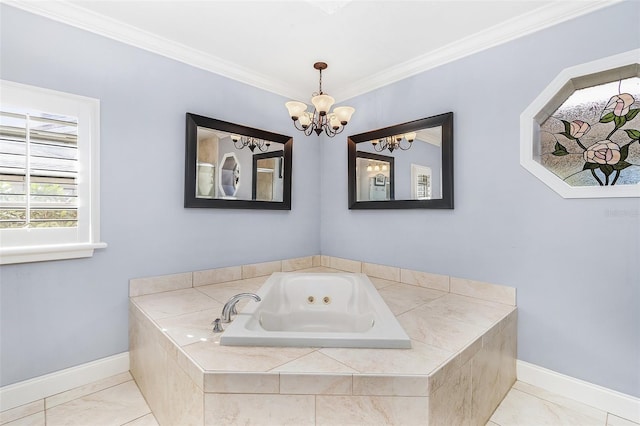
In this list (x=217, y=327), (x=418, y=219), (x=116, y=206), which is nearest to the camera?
(x=217, y=327)

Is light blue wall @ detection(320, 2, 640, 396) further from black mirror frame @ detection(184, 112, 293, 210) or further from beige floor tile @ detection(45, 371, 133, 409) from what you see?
beige floor tile @ detection(45, 371, 133, 409)

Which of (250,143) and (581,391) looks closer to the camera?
(581,391)

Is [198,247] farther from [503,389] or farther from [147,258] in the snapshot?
[503,389]

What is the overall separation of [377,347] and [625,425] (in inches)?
55.3

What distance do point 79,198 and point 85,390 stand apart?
1.18 metres

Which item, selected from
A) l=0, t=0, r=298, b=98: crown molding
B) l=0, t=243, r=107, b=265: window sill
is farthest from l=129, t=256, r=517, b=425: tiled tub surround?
l=0, t=0, r=298, b=98: crown molding

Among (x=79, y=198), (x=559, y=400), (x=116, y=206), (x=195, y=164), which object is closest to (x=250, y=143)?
(x=195, y=164)

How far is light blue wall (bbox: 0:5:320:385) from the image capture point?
1762 mm

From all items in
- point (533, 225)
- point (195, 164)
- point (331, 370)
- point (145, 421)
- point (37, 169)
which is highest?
point (195, 164)

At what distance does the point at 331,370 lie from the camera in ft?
3.97

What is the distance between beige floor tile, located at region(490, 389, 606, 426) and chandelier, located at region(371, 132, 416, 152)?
74.5 inches

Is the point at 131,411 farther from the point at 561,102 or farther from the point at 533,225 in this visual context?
the point at 561,102

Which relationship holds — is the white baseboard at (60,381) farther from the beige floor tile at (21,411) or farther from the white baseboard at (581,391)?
the white baseboard at (581,391)

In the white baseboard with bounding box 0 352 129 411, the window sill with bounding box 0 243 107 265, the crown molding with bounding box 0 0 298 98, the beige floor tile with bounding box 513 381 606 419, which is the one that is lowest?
the beige floor tile with bounding box 513 381 606 419
